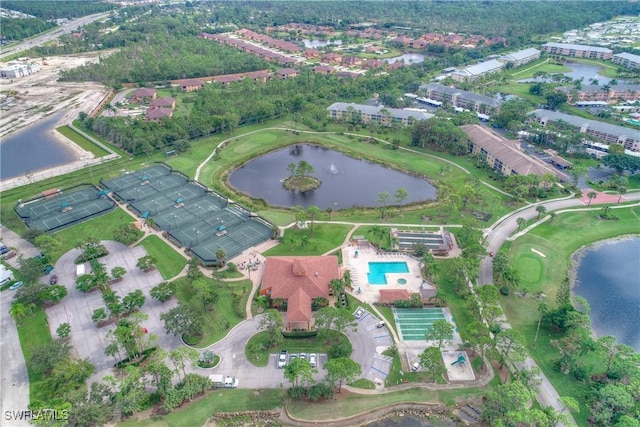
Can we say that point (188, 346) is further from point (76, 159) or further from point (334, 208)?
point (76, 159)

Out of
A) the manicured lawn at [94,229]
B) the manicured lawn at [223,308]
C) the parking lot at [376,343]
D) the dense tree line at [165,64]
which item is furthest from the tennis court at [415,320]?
the dense tree line at [165,64]

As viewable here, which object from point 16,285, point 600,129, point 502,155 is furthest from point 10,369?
point 600,129

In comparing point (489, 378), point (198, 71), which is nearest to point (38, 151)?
point (198, 71)

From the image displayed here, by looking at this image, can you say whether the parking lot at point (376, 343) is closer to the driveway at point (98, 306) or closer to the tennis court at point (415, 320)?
the tennis court at point (415, 320)

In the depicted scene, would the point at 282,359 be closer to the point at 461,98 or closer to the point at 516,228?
the point at 516,228

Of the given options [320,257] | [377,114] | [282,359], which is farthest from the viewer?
[377,114]

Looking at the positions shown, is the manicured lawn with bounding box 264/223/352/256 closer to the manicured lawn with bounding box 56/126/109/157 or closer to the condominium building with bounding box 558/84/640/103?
the manicured lawn with bounding box 56/126/109/157

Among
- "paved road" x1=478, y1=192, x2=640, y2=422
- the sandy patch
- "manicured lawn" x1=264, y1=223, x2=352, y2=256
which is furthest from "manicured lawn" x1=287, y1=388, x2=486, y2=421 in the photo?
the sandy patch
